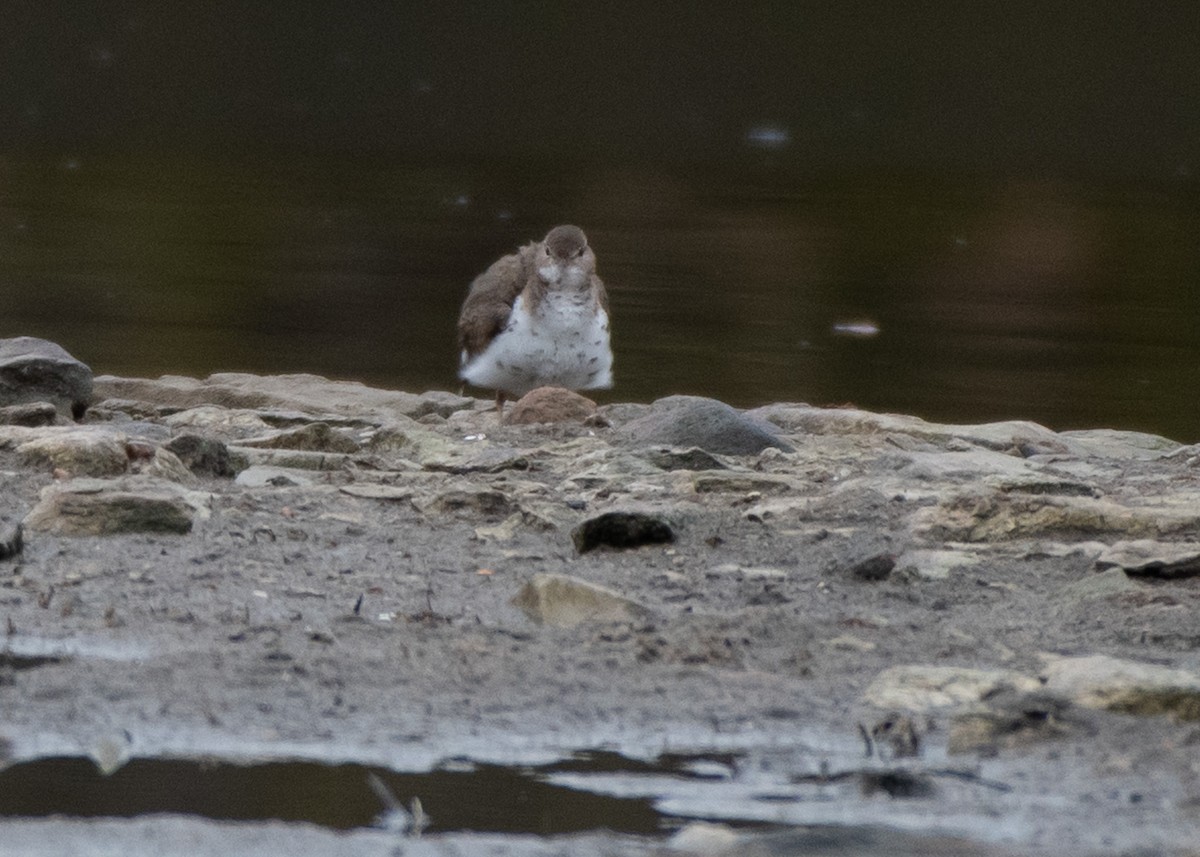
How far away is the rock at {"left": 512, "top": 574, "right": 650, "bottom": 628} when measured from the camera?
3.80 meters

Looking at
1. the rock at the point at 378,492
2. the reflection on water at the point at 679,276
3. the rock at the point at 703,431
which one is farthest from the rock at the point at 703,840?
the reflection on water at the point at 679,276

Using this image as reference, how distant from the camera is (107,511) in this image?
4.39 metres

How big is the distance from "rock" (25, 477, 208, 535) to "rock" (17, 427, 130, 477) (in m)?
Answer: 0.53

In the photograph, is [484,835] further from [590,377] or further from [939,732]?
[590,377]

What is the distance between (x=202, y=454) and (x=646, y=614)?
178 centimetres

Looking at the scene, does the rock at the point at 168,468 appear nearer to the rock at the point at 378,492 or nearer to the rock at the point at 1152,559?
the rock at the point at 378,492

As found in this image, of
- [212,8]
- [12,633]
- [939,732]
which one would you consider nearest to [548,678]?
[939,732]

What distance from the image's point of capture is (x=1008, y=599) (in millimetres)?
4172

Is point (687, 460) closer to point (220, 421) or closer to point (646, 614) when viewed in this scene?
point (646, 614)

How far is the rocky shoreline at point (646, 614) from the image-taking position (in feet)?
9.78

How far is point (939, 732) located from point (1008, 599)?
105cm

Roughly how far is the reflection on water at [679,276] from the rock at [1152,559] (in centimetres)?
495

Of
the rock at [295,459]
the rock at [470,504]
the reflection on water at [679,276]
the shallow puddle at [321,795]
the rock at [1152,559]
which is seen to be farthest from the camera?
the reflection on water at [679,276]

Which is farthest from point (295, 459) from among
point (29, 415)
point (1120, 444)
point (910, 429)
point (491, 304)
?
point (1120, 444)
